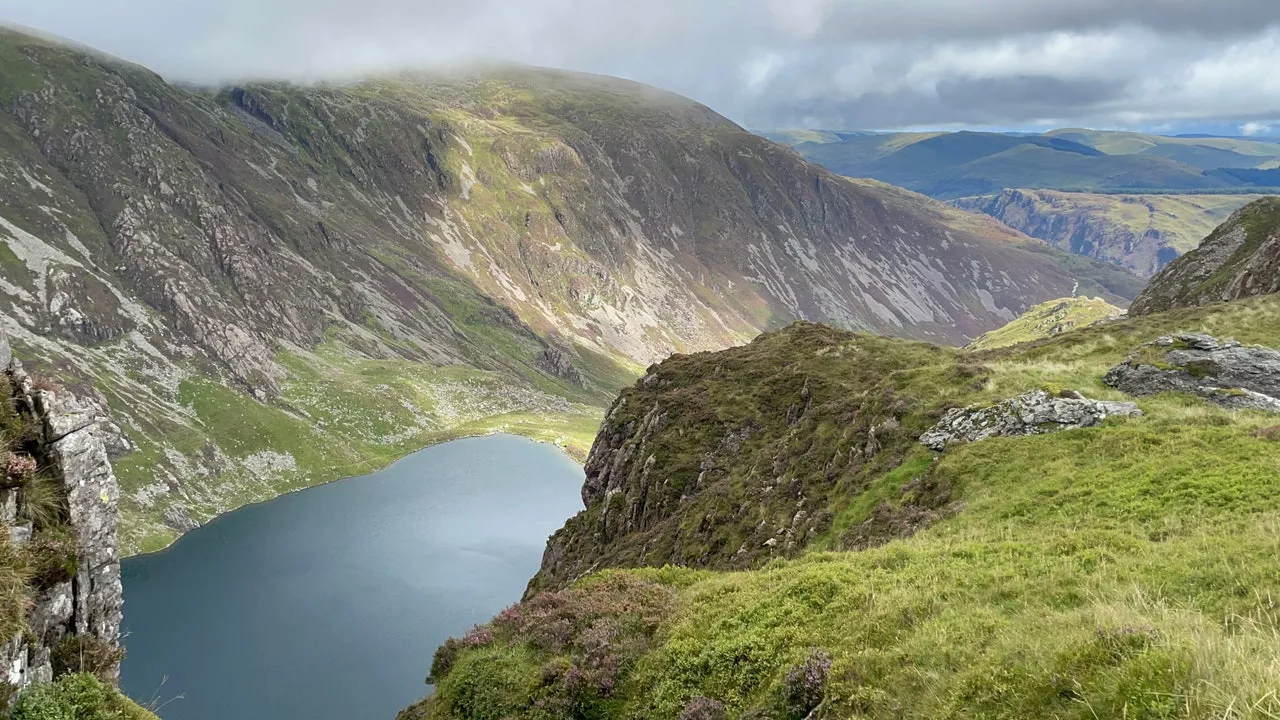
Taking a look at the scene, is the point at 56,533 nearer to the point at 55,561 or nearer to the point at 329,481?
the point at 55,561

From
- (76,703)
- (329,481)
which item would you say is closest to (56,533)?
(76,703)

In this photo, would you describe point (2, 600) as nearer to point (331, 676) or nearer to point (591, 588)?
point (591, 588)

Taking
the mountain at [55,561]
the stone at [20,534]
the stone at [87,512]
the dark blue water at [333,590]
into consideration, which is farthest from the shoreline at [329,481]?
the stone at [20,534]

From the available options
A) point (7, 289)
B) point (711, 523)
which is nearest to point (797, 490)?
point (711, 523)

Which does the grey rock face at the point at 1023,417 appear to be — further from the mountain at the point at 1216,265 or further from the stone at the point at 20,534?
the mountain at the point at 1216,265

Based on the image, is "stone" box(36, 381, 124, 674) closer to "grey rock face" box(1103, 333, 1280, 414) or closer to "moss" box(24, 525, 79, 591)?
"moss" box(24, 525, 79, 591)

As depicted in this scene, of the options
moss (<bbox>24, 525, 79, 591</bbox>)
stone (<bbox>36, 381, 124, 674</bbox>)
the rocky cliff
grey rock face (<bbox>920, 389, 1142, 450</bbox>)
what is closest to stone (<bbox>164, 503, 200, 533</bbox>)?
the rocky cliff
